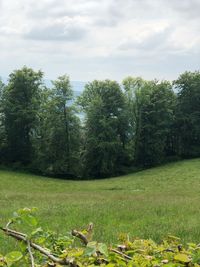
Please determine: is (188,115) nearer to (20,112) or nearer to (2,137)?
(20,112)

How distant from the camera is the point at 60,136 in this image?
2547 inches

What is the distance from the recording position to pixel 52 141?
212ft

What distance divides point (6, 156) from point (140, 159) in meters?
20.3

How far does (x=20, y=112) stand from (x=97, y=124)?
37.3 ft

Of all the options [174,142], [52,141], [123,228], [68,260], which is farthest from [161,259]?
[174,142]

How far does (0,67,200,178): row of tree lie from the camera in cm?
6500

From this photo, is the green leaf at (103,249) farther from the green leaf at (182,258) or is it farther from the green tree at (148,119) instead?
the green tree at (148,119)

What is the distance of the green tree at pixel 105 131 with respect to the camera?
65125 mm

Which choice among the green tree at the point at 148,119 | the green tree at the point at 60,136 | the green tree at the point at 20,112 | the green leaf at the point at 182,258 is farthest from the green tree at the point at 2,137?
the green leaf at the point at 182,258

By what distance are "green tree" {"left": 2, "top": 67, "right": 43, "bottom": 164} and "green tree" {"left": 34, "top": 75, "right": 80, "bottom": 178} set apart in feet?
8.36

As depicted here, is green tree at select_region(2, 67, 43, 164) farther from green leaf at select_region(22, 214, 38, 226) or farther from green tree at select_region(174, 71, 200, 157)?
green leaf at select_region(22, 214, 38, 226)

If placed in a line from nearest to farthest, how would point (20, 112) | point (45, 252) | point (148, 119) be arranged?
point (45, 252) < point (20, 112) < point (148, 119)

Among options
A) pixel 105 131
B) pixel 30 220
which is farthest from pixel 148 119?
pixel 30 220

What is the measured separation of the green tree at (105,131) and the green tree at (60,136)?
1.91 meters
